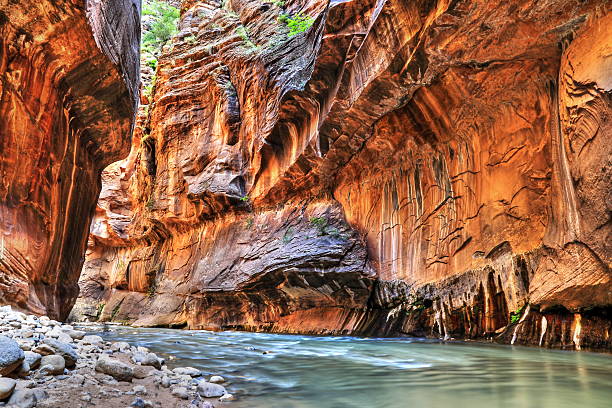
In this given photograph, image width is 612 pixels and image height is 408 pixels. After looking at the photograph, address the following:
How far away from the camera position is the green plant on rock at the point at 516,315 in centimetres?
757

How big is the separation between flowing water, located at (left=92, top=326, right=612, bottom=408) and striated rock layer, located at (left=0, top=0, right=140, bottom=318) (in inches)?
183

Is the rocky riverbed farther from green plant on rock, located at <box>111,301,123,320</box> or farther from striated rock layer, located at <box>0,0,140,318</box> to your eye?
green plant on rock, located at <box>111,301,123,320</box>

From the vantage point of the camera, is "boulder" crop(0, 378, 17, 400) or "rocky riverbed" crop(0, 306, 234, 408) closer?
"boulder" crop(0, 378, 17, 400)

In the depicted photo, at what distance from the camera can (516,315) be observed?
7.66 meters

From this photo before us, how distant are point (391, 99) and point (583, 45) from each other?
428cm

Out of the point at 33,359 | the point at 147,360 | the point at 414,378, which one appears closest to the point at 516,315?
the point at 414,378

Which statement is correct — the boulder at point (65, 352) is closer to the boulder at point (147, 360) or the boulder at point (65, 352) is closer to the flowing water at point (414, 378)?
the boulder at point (147, 360)

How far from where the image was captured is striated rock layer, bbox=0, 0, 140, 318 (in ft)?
23.0

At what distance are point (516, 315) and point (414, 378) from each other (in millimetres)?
4544

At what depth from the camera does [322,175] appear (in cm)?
1443

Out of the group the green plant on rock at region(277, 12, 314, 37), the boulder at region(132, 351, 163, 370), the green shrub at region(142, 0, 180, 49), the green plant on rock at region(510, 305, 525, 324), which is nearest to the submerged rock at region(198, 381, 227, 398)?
the boulder at region(132, 351, 163, 370)

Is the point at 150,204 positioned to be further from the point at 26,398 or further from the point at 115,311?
the point at 26,398

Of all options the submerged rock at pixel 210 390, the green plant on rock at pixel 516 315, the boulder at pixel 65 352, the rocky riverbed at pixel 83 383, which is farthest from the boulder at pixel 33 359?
the green plant on rock at pixel 516 315

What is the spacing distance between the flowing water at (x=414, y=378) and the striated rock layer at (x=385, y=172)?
220 cm
